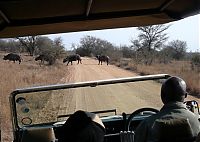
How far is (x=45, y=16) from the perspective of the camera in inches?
172

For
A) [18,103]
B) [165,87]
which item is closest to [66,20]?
[18,103]

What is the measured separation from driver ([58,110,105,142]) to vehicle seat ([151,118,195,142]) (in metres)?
0.41

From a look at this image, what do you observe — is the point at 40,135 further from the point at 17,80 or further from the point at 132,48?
the point at 132,48

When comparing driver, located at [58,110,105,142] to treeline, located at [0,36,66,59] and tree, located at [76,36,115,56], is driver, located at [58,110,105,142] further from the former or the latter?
treeline, located at [0,36,66,59]

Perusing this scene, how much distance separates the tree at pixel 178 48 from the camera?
4612 cm

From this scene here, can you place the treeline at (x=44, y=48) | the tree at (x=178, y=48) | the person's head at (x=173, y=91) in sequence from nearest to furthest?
the person's head at (x=173, y=91) → the treeline at (x=44, y=48) → the tree at (x=178, y=48)

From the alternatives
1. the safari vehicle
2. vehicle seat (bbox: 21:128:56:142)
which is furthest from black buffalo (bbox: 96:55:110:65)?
vehicle seat (bbox: 21:128:56:142)

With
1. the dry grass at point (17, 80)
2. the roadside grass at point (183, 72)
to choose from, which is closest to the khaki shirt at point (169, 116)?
the dry grass at point (17, 80)

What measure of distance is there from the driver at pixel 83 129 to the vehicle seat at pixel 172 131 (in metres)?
0.41

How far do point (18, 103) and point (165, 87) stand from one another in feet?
5.84

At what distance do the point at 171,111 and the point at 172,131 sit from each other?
0.81ft

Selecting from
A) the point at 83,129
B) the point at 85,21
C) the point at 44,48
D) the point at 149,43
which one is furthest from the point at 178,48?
the point at 83,129

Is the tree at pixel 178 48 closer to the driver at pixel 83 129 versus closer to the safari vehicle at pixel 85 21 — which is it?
the safari vehicle at pixel 85 21

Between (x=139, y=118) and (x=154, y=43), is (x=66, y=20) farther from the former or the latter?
(x=154, y=43)
